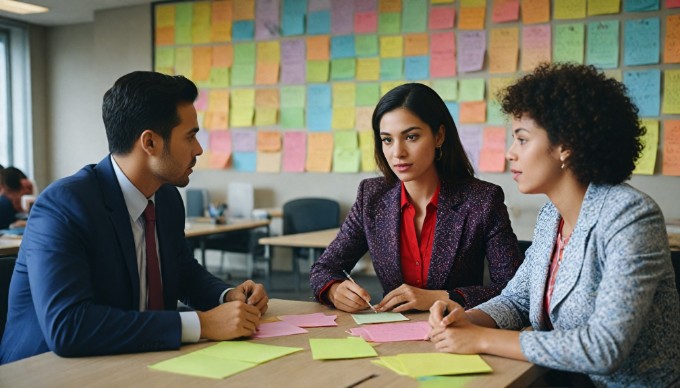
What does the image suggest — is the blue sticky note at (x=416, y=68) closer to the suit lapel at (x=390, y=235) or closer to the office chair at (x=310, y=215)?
the office chair at (x=310, y=215)

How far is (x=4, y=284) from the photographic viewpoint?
1.86 metres

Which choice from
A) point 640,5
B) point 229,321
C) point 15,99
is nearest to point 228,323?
point 229,321

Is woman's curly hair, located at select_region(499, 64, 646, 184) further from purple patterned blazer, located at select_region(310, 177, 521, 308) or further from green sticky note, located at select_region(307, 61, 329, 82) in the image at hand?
green sticky note, located at select_region(307, 61, 329, 82)

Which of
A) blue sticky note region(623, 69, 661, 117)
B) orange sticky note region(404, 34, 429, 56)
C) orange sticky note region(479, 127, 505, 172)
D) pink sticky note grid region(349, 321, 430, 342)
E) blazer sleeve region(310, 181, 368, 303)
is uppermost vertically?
orange sticky note region(404, 34, 429, 56)

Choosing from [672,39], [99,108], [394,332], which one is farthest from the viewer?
[99,108]

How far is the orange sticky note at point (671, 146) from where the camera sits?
488 cm

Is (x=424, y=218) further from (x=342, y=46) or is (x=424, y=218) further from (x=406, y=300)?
(x=342, y=46)

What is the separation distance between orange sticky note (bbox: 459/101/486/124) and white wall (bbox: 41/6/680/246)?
47 centimetres

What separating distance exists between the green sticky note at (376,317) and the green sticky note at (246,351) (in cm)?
33

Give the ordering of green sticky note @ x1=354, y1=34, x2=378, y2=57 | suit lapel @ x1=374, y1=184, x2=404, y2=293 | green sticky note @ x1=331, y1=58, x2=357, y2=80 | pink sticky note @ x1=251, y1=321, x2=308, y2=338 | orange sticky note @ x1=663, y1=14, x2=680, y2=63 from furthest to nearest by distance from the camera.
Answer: green sticky note @ x1=331, y1=58, x2=357, y2=80, green sticky note @ x1=354, y1=34, x2=378, y2=57, orange sticky note @ x1=663, y1=14, x2=680, y2=63, suit lapel @ x1=374, y1=184, x2=404, y2=293, pink sticky note @ x1=251, y1=321, x2=308, y2=338

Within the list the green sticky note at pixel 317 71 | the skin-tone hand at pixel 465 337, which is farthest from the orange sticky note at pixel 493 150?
the skin-tone hand at pixel 465 337

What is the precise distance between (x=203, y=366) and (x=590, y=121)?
38.0 inches

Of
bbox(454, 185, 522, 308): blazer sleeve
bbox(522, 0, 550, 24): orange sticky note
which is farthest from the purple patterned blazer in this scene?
bbox(522, 0, 550, 24): orange sticky note

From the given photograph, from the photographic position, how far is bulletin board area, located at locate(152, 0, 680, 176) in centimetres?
496
